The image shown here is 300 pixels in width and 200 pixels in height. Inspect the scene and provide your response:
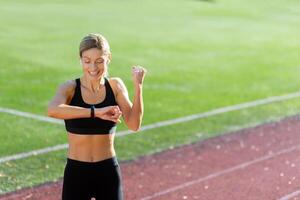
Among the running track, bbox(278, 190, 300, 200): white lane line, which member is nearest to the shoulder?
the running track

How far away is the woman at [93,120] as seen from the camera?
535cm

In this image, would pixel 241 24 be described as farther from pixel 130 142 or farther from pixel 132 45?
pixel 130 142

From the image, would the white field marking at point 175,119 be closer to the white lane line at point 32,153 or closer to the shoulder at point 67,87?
the white lane line at point 32,153

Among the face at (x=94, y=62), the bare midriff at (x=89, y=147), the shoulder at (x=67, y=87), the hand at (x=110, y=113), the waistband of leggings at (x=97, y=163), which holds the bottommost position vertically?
the waistband of leggings at (x=97, y=163)

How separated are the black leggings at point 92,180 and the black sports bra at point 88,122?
244 millimetres

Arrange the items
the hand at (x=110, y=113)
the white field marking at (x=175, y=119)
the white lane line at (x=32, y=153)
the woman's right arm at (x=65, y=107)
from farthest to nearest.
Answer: the white field marking at (x=175, y=119), the white lane line at (x=32, y=153), the woman's right arm at (x=65, y=107), the hand at (x=110, y=113)

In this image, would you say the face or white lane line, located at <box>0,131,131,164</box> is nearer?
the face

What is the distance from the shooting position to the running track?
29.3 ft

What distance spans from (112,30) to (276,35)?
6.64 meters

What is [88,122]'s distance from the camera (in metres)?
5.41

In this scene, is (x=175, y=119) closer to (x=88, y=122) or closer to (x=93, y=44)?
(x=88, y=122)

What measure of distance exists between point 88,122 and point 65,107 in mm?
225

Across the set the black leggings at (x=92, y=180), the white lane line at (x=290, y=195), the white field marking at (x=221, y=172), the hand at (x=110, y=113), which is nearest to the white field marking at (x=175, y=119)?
the white field marking at (x=221, y=172)

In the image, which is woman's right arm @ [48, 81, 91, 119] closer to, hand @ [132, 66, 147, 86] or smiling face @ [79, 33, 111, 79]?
smiling face @ [79, 33, 111, 79]
